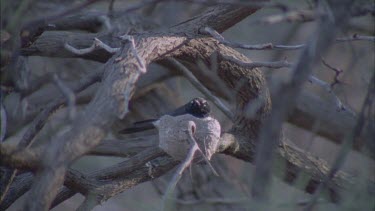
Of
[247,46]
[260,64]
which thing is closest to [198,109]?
[260,64]

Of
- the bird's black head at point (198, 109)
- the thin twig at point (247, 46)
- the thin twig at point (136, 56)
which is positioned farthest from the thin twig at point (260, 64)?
the thin twig at point (136, 56)

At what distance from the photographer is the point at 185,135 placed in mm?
3182

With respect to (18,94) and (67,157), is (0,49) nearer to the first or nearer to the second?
(67,157)

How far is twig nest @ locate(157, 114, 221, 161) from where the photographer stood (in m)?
3.20

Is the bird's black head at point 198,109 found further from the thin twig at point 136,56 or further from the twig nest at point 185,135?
the thin twig at point 136,56

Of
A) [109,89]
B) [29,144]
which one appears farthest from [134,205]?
[109,89]

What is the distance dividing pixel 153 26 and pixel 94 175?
1.87 metres

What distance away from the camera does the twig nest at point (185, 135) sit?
3.20 m

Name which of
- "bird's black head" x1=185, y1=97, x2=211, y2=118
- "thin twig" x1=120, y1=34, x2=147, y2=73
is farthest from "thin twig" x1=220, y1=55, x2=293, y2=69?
"thin twig" x1=120, y1=34, x2=147, y2=73

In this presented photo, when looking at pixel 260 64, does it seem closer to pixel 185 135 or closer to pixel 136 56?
pixel 185 135

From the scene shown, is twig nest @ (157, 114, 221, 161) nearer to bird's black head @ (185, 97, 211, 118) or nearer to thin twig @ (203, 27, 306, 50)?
bird's black head @ (185, 97, 211, 118)

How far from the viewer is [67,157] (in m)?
2.39

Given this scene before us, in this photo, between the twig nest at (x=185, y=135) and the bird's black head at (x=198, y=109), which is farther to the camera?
the bird's black head at (x=198, y=109)

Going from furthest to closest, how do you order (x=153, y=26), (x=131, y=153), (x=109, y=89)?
1. (x=153, y=26)
2. (x=131, y=153)
3. (x=109, y=89)
